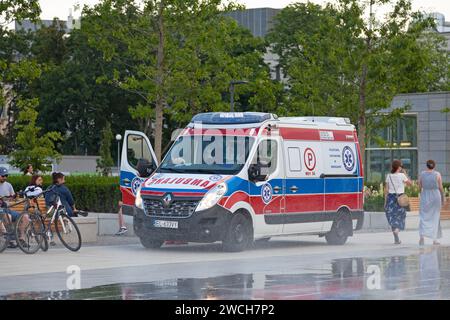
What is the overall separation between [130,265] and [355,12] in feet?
85.0

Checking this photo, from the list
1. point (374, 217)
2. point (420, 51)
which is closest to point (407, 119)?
point (420, 51)

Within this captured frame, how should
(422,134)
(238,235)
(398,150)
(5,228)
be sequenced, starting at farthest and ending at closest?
(398,150) < (422,134) < (238,235) < (5,228)

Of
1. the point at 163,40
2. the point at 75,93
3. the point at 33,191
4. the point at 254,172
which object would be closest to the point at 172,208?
→ the point at 254,172

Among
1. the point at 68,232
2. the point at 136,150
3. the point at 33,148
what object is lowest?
the point at 68,232

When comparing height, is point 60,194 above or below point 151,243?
above

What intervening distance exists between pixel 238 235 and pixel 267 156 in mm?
1746

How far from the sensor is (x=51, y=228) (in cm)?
2314

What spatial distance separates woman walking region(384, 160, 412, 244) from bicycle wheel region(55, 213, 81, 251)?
7.00 meters

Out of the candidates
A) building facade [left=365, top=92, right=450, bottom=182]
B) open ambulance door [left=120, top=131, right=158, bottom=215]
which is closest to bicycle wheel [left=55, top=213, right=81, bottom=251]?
open ambulance door [left=120, top=131, right=158, bottom=215]

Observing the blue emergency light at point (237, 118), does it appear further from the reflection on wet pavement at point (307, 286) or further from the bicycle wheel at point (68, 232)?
the reflection on wet pavement at point (307, 286)

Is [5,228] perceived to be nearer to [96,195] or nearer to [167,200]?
[167,200]

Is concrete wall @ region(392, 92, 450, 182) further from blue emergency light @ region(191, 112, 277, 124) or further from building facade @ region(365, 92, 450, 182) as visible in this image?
blue emergency light @ region(191, 112, 277, 124)

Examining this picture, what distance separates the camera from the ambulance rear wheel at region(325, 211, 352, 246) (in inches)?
1019

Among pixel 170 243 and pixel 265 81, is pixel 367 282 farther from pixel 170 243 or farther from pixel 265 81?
pixel 265 81
